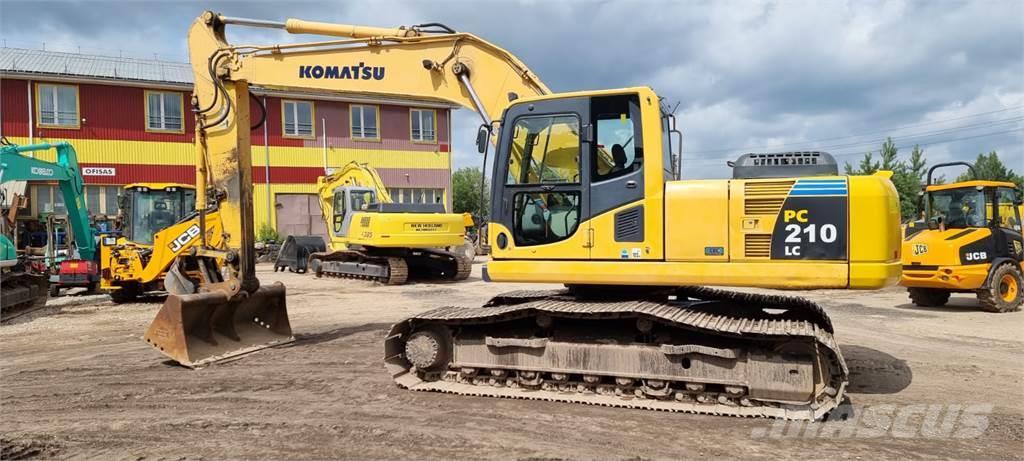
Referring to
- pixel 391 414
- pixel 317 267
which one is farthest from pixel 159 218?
pixel 391 414

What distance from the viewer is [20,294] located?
37.3ft

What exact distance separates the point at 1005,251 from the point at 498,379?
10709 millimetres

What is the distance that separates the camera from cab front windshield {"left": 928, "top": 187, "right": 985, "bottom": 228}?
1200 centimetres

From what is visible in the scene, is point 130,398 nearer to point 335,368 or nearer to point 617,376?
point 335,368

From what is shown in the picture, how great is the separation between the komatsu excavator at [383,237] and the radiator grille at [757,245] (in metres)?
11.1

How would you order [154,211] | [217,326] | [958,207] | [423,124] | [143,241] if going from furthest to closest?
[423,124], [154,211], [143,241], [958,207], [217,326]

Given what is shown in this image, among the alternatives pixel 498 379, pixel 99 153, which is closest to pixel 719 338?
pixel 498 379

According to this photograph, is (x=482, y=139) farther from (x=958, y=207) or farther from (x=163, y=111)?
(x=163, y=111)

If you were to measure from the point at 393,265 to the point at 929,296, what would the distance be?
464 inches

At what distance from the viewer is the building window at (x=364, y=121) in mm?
29531

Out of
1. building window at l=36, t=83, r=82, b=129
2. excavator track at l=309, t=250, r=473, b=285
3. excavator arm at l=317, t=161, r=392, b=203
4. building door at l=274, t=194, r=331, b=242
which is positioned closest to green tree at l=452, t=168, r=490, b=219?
building door at l=274, t=194, r=331, b=242

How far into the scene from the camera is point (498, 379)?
610 cm

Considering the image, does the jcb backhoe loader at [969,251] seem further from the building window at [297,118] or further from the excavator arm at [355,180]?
the building window at [297,118]

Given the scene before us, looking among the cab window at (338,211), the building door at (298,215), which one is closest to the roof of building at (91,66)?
the building door at (298,215)
